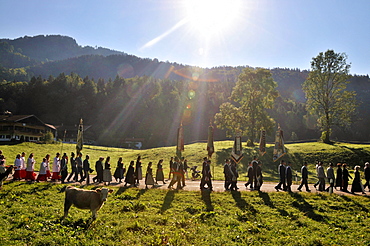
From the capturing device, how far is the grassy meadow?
910 centimetres

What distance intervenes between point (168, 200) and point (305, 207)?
7622mm

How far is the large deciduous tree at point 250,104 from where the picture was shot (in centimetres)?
4838

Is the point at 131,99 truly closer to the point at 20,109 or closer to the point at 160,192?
the point at 20,109

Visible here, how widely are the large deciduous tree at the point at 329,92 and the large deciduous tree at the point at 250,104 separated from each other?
7.44 meters

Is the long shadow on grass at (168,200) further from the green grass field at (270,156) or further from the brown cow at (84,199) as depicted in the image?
the green grass field at (270,156)

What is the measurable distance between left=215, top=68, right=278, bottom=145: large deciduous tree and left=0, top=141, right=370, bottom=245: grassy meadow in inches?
1264

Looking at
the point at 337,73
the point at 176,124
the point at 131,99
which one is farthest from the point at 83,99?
the point at 337,73

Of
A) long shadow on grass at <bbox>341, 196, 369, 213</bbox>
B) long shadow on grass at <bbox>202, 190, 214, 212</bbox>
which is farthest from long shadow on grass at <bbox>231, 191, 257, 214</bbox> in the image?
long shadow on grass at <bbox>341, 196, 369, 213</bbox>

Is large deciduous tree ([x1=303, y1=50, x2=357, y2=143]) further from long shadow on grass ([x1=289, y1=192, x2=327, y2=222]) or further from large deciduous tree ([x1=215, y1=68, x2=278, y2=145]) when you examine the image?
long shadow on grass ([x1=289, y1=192, x2=327, y2=222])

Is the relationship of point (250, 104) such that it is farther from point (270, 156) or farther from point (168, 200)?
point (168, 200)

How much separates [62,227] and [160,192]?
7.84 metres

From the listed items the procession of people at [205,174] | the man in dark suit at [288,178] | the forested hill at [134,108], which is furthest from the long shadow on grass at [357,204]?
the forested hill at [134,108]

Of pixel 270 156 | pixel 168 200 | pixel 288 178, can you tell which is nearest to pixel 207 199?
pixel 168 200

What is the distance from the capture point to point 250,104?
160 feet
